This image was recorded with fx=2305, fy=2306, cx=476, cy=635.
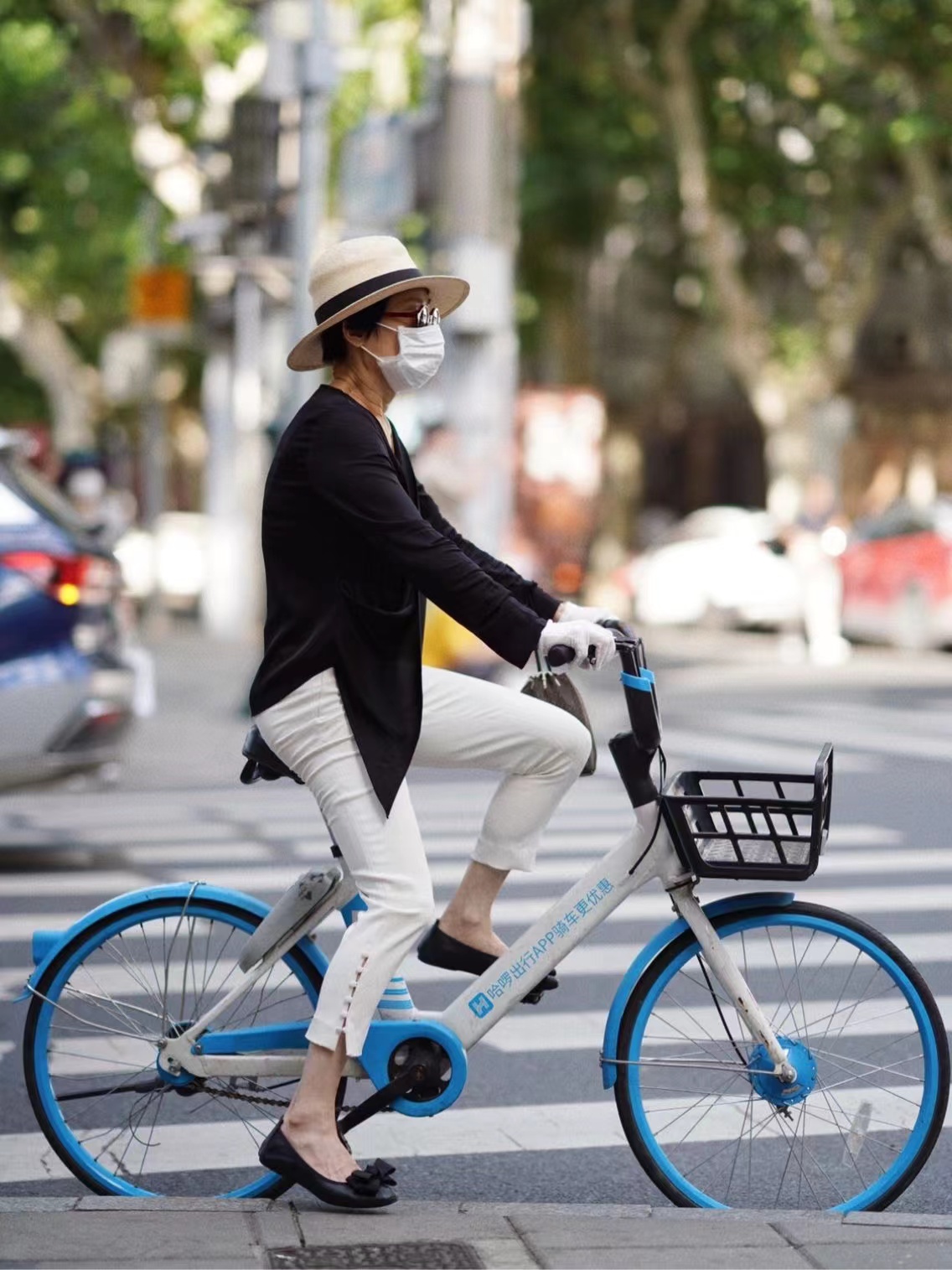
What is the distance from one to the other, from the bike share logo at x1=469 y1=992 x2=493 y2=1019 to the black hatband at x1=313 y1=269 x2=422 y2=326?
50.0 inches

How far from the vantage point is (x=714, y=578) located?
27.3 meters

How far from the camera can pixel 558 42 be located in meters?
33.7

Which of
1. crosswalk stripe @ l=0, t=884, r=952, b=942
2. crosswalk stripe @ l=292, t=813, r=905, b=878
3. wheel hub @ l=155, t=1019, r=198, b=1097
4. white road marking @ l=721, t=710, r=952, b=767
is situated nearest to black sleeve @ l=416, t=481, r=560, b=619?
wheel hub @ l=155, t=1019, r=198, b=1097

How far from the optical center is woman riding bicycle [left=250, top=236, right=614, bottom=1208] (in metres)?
4.10

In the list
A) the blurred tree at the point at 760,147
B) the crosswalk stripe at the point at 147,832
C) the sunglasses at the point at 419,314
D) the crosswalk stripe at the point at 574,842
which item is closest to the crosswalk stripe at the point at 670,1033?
the sunglasses at the point at 419,314

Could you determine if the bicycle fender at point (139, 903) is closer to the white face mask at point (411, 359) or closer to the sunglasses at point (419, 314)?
the white face mask at point (411, 359)

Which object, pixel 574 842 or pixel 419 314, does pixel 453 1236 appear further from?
pixel 574 842

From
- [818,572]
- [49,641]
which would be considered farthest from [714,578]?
[49,641]

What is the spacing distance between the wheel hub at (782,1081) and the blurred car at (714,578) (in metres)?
21.4

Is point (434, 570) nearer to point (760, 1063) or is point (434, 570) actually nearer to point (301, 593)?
point (301, 593)

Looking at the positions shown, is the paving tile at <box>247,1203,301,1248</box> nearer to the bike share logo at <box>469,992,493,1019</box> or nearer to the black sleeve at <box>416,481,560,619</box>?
the bike share logo at <box>469,992,493,1019</box>

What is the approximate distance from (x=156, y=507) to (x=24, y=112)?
27.2 feet

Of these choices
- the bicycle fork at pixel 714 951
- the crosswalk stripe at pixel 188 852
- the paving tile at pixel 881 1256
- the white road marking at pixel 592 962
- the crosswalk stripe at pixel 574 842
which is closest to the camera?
the paving tile at pixel 881 1256

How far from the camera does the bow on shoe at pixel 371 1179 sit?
163 inches
